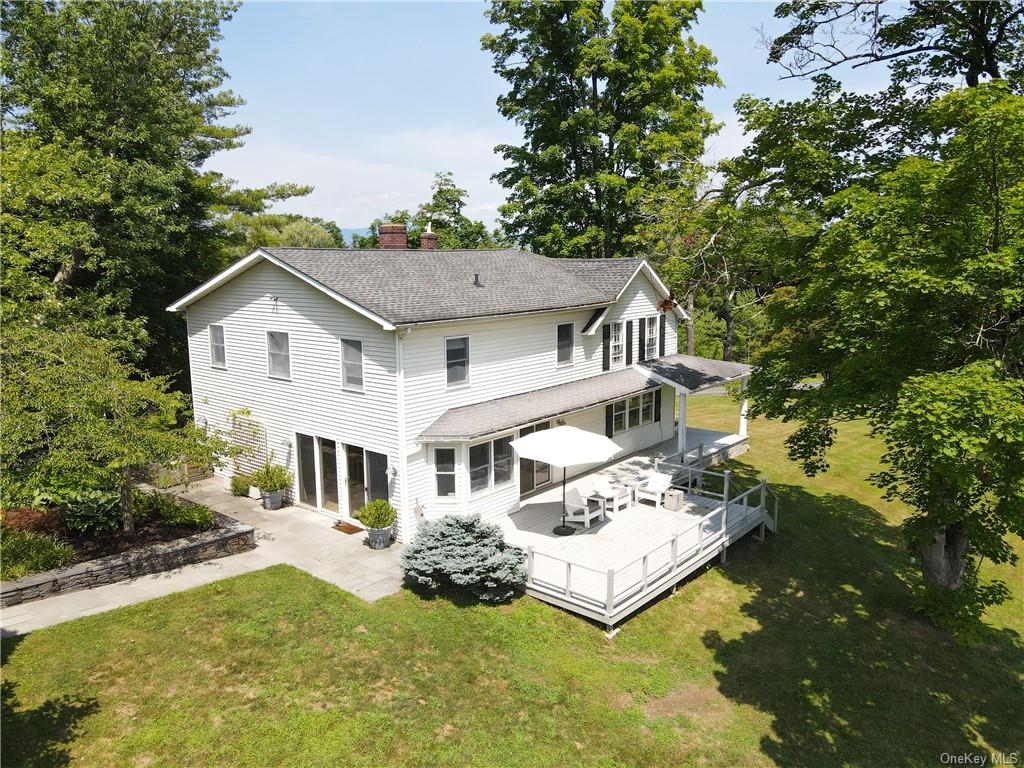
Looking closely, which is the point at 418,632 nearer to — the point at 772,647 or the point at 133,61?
the point at 772,647

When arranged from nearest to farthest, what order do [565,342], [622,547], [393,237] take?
[622,547], [565,342], [393,237]

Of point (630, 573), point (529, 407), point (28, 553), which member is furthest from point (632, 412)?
point (28, 553)

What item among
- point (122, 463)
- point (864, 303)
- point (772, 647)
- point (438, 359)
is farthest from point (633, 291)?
point (122, 463)

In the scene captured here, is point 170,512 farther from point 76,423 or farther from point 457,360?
point 457,360

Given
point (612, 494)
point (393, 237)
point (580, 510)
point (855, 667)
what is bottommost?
point (855, 667)

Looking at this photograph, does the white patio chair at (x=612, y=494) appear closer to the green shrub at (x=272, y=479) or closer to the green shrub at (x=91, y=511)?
the green shrub at (x=272, y=479)

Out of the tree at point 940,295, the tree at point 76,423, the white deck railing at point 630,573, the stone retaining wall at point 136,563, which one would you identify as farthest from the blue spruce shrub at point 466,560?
the tree at point 940,295
